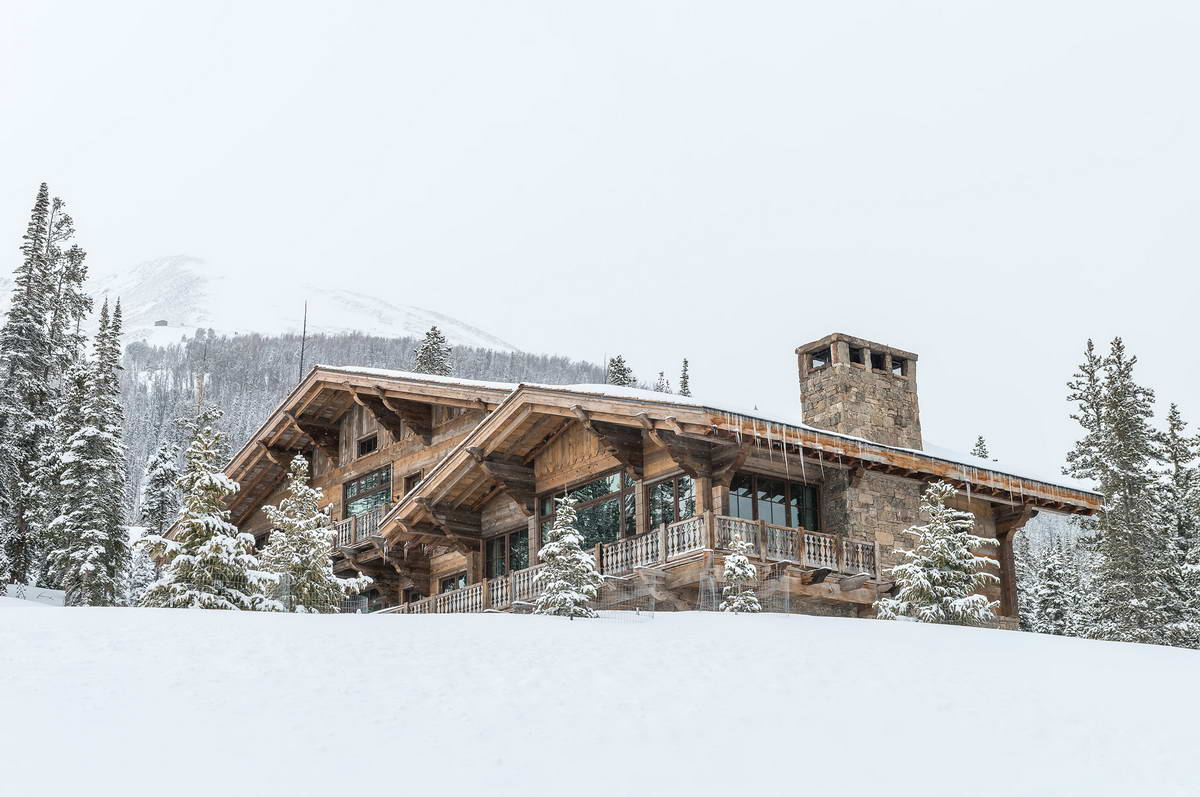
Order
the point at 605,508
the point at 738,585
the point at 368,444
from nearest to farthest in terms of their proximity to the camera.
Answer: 1. the point at 738,585
2. the point at 605,508
3. the point at 368,444

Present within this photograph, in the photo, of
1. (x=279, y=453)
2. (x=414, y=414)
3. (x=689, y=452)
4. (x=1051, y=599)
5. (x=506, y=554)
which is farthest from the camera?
(x=1051, y=599)

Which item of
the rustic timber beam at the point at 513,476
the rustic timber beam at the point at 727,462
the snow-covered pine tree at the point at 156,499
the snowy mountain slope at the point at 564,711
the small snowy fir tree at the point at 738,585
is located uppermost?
the snow-covered pine tree at the point at 156,499

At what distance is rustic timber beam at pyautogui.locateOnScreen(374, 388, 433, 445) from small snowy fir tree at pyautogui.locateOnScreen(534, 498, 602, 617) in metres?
13.0

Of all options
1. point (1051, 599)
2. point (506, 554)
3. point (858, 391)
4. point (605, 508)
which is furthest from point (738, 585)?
point (1051, 599)

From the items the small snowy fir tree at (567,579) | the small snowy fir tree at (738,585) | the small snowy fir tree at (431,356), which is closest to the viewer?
the small snowy fir tree at (567,579)

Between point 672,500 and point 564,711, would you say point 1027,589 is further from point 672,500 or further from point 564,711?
point 564,711

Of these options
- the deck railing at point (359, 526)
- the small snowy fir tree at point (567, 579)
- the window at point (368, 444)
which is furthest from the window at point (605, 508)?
the window at point (368, 444)

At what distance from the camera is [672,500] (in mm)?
26594

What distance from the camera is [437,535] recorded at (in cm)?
3147

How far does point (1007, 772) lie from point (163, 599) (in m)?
17.1

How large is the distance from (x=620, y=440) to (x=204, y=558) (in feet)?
27.3

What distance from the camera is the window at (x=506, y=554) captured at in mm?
30391

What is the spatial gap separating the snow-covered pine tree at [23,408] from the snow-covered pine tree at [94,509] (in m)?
1.43

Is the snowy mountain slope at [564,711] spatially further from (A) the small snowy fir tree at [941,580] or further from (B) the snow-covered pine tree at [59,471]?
(B) the snow-covered pine tree at [59,471]
